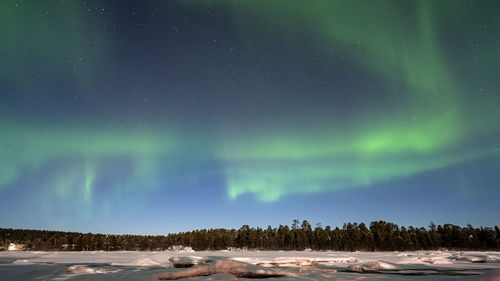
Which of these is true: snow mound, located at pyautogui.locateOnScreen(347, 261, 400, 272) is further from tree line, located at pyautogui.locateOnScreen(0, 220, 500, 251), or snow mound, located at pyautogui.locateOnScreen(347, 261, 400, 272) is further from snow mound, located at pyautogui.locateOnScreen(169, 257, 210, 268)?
tree line, located at pyautogui.locateOnScreen(0, 220, 500, 251)

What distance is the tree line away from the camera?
10938 cm

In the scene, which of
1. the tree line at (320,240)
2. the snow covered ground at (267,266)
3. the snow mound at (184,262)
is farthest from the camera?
the tree line at (320,240)

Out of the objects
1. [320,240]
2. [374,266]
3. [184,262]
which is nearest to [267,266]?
[184,262]

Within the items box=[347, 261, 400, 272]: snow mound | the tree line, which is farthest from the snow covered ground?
the tree line

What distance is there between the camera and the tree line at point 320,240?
10938cm

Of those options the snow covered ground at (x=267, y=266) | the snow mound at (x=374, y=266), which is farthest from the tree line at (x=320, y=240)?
the snow mound at (x=374, y=266)

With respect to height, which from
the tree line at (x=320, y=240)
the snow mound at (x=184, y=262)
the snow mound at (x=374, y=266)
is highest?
the snow mound at (x=184, y=262)

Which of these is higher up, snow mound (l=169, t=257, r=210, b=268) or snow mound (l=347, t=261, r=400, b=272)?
snow mound (l=169, t=257, r=210, b=268)

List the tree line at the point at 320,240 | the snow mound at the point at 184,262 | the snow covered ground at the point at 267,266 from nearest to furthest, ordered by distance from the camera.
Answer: the snow covered ground at the point at 267,266 → the snow mound at the point at 184,262 → the tree line at the point at 320,240

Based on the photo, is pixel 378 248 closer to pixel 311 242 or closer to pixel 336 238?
pixel 336 238

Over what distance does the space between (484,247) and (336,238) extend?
55.9 meters

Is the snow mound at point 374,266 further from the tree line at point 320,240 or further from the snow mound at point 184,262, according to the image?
the tree line at point 320,240

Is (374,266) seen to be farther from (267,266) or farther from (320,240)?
(320,240)

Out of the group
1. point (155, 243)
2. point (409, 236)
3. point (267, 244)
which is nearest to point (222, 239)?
point (267, 244)
